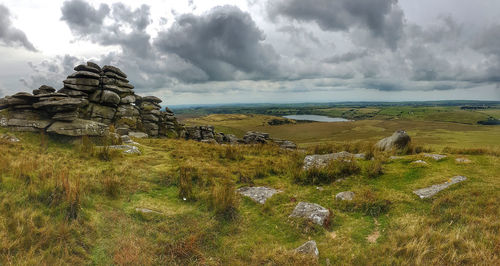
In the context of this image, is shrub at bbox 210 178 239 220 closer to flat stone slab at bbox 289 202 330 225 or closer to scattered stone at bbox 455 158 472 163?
flat stone slab at bbox 289 202 330 225

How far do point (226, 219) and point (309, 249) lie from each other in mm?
2442

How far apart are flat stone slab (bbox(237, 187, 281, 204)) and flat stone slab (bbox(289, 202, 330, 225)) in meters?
1.23

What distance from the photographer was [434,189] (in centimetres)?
737

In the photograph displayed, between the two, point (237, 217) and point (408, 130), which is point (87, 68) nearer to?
point (237, 217)

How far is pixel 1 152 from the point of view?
926 cm

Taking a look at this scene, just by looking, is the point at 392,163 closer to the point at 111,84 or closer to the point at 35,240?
the point at 35,240

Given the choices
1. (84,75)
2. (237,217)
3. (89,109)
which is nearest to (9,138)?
(89,109)

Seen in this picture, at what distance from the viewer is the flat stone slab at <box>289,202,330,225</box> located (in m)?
5.98

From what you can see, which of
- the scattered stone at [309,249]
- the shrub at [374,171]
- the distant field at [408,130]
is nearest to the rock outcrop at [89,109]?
the scattered stone at [309,249]

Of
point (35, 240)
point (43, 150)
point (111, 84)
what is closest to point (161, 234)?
point (35, 240)

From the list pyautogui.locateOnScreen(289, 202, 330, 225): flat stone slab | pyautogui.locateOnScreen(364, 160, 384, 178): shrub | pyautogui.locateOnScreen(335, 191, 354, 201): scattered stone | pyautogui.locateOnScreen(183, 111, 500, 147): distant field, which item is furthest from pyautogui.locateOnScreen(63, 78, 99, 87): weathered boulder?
pyautogui.locateOnScreen(183, 111, 500, 147): distant field

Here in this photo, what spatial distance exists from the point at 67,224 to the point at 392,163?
500 inches

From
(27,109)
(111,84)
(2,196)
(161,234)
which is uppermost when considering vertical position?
(111,84)

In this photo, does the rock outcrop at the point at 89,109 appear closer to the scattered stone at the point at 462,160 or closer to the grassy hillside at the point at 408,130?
the scattered stone at the point at 462,160
